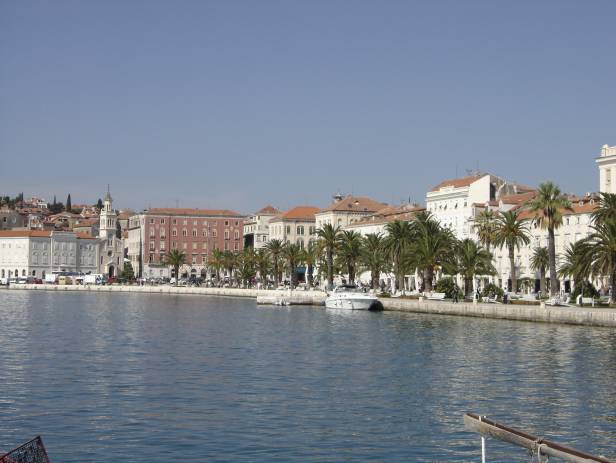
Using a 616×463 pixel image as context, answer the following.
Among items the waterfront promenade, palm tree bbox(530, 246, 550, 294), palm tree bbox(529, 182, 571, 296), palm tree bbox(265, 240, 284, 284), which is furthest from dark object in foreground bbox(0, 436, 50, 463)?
palm tree bbox(265, 240, 284, 284)

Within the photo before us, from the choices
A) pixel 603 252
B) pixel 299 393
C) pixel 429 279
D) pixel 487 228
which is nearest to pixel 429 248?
pixel 429 279

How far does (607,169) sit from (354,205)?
259 ft

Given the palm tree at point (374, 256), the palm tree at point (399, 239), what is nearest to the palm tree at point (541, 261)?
the palm tree at point (399, 239)

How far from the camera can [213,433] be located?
94.0 ft

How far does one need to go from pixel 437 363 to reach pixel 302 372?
7.85 metres

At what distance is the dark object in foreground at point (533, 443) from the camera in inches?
618

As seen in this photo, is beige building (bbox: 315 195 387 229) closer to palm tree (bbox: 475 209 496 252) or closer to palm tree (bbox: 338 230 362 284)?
palm tree (bbox: 338 230 362 284)

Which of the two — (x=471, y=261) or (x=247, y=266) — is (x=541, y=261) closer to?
(x=471, y=261)

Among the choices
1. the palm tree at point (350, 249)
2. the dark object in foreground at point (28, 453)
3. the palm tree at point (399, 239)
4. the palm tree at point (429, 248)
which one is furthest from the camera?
the palm tree at point (350, 249)

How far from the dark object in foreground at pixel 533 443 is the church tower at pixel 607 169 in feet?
352

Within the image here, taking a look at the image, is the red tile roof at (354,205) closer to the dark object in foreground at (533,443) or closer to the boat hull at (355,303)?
the boat hull at (355,303)

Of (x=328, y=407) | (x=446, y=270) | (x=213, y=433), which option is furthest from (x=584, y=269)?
(x=213, y=433)

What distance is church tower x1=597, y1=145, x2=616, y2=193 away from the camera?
395 feet

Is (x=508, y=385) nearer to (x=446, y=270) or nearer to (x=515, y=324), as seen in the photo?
(x=515, y=324)
